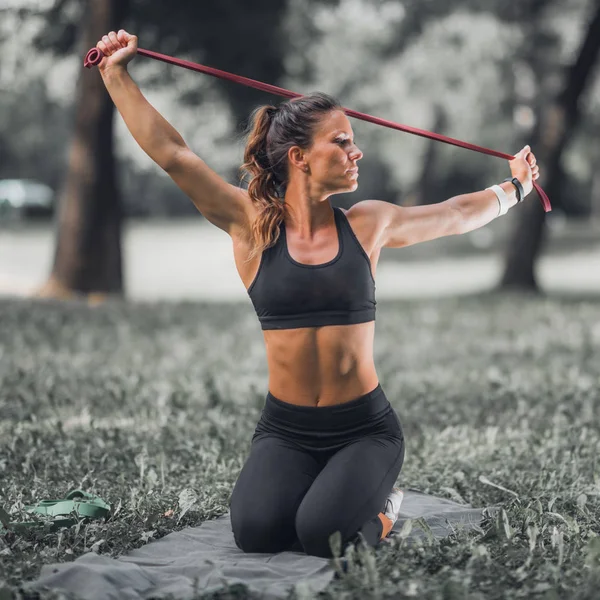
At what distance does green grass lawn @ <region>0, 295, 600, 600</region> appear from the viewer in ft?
12.3

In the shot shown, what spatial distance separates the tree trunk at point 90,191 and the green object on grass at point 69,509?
9.31 meters

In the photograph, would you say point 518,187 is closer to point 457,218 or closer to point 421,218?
point 457,218

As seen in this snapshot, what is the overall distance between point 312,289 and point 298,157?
0.56m

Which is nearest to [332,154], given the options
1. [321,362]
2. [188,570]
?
[321,362]

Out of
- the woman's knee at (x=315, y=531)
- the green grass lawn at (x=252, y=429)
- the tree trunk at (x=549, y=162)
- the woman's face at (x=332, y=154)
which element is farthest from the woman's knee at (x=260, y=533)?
the tree trunk at (x=549, y=162)

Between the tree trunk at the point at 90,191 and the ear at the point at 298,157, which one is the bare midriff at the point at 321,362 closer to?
the ear at the point at 298,157

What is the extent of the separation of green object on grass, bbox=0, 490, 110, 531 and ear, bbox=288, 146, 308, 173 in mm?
1729

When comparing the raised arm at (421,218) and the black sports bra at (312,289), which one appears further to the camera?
the raised arm at (421,218)

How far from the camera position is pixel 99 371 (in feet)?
27.0

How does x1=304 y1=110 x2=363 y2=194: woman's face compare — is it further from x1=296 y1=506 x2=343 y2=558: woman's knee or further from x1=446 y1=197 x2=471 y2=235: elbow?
x1=296 y1=506 x2=343 y2=558: woman's knee

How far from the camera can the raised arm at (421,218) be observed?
420cm

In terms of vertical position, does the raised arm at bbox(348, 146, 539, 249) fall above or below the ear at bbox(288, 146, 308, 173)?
below

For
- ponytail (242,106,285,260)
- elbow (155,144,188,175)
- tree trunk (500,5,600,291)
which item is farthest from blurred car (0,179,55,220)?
elbow (155,144,188,175)

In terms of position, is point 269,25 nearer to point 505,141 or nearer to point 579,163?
point 505,141
